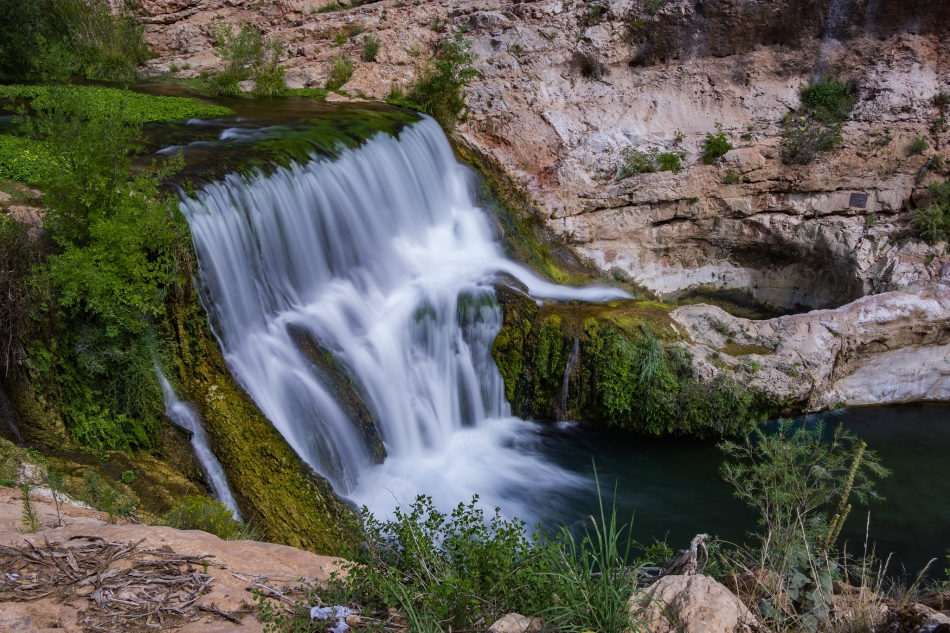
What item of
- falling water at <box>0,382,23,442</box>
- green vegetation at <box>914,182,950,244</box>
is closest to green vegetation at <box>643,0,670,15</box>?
green vegetation at <box>914,182,950,244</box>

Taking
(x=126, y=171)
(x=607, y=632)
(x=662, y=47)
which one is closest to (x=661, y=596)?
(x=607, y=632)

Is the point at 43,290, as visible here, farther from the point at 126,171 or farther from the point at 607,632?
the point at 607,632

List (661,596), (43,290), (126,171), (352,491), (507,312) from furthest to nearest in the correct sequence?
(507,312) → (352,491) → (126,171) → (43,290) → (661,596)

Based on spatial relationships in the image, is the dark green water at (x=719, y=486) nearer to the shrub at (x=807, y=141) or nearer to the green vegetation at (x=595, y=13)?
the shrub at (x=807, y=141)

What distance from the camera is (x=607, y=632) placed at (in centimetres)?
246

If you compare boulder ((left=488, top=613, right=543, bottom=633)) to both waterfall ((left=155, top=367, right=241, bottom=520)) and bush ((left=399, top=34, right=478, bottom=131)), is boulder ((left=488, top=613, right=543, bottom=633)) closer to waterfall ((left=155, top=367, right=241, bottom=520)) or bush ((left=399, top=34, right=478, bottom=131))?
waterfall ((left=155, top=367, right=241, bottom=520))

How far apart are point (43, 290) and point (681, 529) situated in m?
6.15

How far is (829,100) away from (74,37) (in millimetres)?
14098

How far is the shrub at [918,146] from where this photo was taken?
10055 millimetres

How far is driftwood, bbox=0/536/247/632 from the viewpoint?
8.73ft

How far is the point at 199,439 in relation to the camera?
5266 mm

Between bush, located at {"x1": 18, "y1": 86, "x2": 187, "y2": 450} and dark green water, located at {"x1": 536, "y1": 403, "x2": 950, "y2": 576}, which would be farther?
dark green water, located at {"x1": 536, "y1": 403, "x2": 950, "y2": 576}

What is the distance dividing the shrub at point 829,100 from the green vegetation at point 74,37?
1251cm

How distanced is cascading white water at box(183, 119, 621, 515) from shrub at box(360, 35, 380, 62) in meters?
3.93
